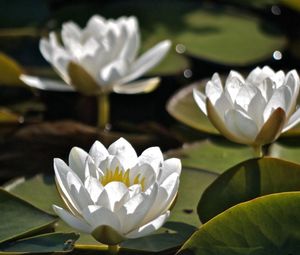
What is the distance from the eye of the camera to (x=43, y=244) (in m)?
1.43

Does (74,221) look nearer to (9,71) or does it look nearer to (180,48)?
(9,71)

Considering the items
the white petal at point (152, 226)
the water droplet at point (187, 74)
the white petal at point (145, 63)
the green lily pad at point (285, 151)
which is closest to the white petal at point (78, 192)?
the white petal at point (152, 226)

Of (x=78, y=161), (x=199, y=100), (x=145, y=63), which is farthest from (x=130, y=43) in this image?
(x=78, y=161)

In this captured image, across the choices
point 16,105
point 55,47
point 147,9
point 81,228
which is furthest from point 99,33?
point 81,228

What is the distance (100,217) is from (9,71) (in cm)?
118

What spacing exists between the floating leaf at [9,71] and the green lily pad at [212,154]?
65cm

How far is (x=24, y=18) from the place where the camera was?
9.43ft

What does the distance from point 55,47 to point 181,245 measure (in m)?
0.90

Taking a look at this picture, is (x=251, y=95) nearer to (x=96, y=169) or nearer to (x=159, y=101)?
(x=96, y=169)

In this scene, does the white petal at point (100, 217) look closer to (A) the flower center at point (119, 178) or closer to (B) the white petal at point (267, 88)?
(A) the flower center at point (119, 178)

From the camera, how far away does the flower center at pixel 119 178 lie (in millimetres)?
1380

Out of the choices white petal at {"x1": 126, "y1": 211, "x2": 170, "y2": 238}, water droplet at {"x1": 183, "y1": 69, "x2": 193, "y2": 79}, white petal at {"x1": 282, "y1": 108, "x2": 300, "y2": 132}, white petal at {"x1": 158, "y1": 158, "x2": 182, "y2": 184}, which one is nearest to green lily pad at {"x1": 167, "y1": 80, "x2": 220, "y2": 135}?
water droplet at {"x1": 183, "y1": 69, "x2": 193, "y2": 79}

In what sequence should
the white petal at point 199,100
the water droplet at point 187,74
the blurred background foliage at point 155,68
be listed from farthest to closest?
the water droplet at point 187,74 → the blurred background foliage at point 155,68 → the white petal at point 199,100

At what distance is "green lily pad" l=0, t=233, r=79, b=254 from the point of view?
140 centimetres
